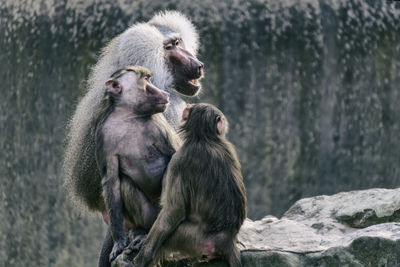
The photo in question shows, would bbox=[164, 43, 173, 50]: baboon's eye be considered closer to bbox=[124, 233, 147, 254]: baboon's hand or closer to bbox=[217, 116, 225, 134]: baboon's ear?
bbox=[217, 116, 225, 134]: baboon's ear

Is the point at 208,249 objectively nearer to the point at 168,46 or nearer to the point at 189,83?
the point at 189,83

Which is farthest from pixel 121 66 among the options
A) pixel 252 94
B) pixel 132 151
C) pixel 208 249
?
pixel 252 94

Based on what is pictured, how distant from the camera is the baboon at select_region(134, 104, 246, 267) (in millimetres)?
4203

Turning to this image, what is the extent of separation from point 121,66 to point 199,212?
1.31 m

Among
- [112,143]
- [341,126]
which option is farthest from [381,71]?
[112,143]

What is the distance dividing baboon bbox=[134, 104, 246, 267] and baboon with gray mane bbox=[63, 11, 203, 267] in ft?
2.47

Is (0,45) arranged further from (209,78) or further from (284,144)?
(284,144)

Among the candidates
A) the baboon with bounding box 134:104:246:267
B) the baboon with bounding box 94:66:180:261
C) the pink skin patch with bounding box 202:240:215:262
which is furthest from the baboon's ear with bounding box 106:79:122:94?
the pink skin patch with bounding box 202:240:215:262

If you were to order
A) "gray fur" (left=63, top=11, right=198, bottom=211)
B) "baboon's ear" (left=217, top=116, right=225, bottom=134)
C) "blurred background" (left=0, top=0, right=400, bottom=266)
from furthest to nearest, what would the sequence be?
A: "blurred background" (left=0, top=0, right=400, bottom=266), "gray fur" (left=63, top=11, right=198, bottom=211), "baboon's ear" (left=217, top=116, right=225, bottom=134)

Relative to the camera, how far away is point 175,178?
4.25 m

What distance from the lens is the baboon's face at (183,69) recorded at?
5324mm

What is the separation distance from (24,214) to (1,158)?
55cm

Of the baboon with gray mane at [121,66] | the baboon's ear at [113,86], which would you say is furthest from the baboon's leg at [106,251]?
the baboon's ear at [113,86]

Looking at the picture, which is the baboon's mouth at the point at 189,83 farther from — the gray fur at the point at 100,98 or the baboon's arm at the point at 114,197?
the baboon's arm at the point at 114,197
